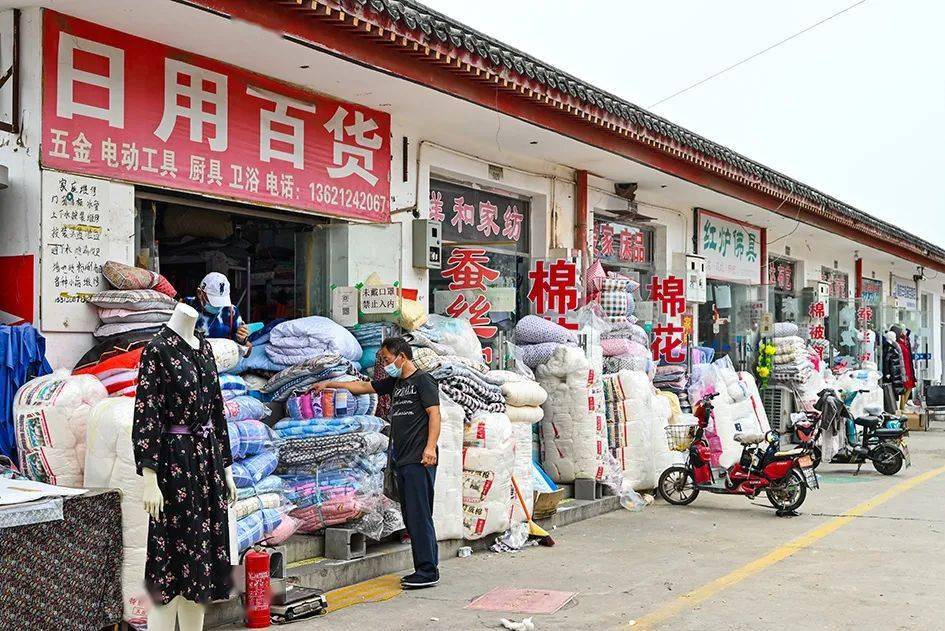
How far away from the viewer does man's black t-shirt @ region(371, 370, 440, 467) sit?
7.74 meters

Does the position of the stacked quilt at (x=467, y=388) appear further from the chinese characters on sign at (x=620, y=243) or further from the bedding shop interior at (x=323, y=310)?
the chinese characters on sign at (x=620, y=243)

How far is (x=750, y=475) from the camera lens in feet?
36.8

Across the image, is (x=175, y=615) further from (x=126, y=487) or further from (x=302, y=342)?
(x=302, y=342)

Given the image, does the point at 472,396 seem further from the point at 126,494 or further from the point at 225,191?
the point at 126,494

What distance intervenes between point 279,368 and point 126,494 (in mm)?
2546

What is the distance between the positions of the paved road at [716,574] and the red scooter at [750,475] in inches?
8.6

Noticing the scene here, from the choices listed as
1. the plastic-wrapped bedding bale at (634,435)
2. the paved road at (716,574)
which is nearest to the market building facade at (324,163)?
the plastic-wrapped bedding bale at (634,435)

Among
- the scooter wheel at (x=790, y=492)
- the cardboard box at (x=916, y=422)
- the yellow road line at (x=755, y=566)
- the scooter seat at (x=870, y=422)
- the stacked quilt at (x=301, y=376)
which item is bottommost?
the cardboard box at (x=916, y=422)

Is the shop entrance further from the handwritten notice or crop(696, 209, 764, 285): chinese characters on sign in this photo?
crop(696, 209, 764, 285): chinese characters on sign

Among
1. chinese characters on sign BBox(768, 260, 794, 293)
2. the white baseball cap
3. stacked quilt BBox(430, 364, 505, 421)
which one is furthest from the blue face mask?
chinese characters on sign BBox(768, 260, 794, 293)

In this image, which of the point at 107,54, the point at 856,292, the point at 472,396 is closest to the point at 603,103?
the point at 472,396

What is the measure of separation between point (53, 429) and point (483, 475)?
11.9 ft

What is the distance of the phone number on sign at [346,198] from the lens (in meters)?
9.22

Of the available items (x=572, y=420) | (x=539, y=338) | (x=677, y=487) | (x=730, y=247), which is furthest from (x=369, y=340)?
(x=730, y=247)
